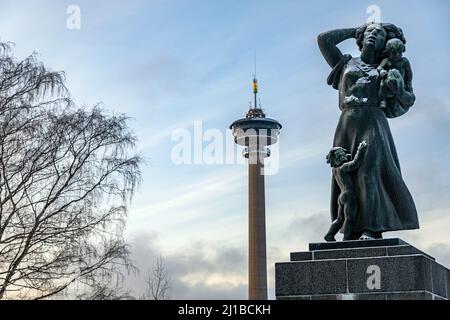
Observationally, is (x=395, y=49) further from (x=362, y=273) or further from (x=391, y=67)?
(x=362, y=273)

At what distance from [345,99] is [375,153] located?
1011 mm

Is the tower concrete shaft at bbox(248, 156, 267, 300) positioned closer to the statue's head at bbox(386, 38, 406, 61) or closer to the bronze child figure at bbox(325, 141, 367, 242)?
the bronze child figure at bbox(325, 141, 367, 242)

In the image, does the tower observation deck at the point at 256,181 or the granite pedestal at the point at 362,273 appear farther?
the tower observation deck at the point at 256,181

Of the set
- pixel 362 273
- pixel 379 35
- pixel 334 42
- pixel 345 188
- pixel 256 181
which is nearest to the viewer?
pixel 362 273

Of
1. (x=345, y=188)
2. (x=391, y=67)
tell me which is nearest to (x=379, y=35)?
(x=391, y=67)

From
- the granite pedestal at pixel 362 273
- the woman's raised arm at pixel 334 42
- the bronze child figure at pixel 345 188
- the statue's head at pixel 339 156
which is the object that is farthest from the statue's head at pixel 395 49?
the granite pedestal at pixel 362 273

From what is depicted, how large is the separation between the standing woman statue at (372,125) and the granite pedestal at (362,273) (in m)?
0.53

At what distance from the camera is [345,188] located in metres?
10.9

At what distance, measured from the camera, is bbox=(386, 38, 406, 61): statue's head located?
36.2 feet

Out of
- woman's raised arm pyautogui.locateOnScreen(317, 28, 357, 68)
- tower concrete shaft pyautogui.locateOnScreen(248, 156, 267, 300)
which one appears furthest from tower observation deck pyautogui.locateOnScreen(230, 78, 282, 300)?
woman's raised arm pyautogui.locateOnScreen(317, 28, 357, 68)

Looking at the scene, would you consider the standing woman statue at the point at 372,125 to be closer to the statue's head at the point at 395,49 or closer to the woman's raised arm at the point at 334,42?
the woman's raised arm at the point at 334,42

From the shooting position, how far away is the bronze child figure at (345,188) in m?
10.8

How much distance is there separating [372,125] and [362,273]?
240 centimetres
